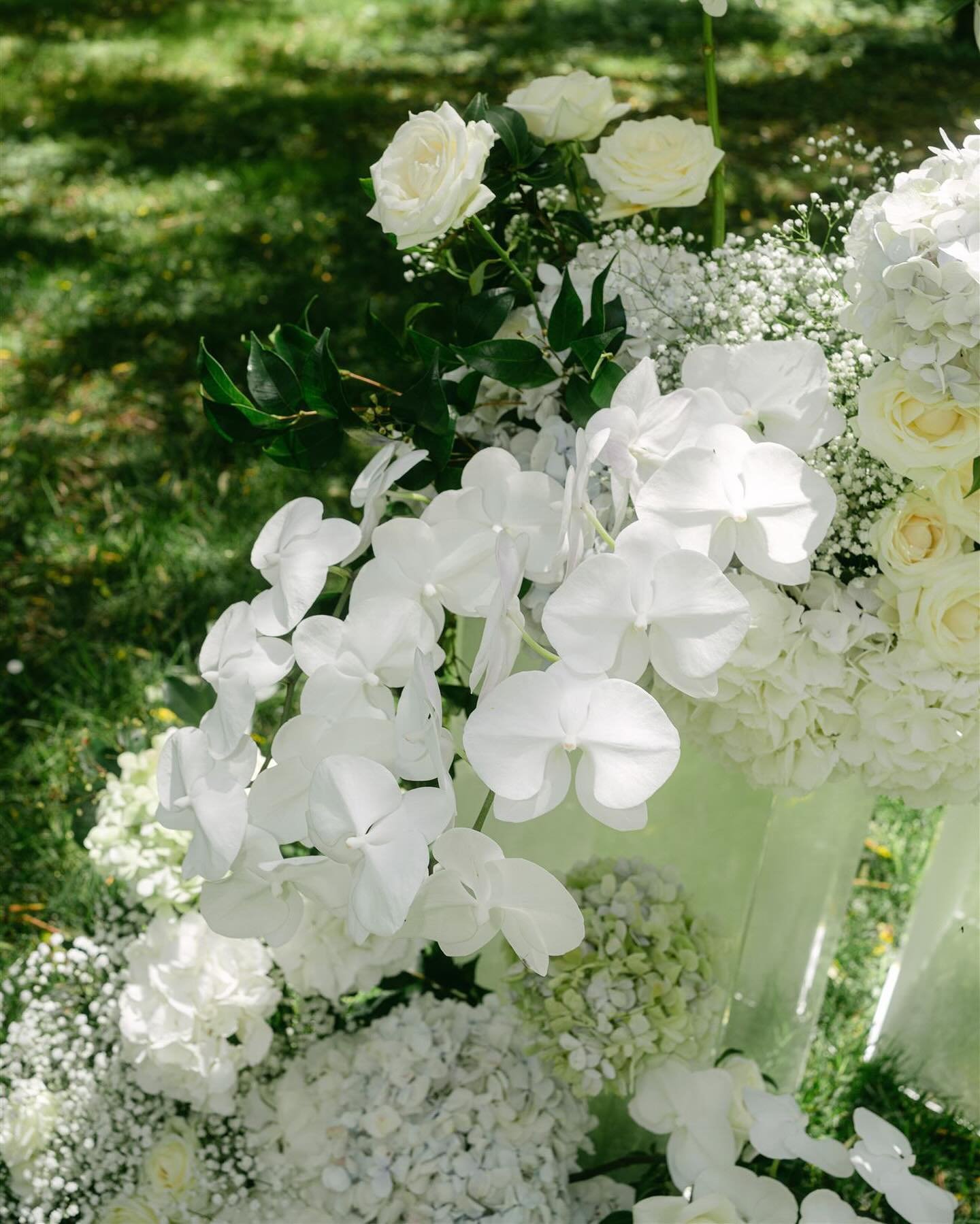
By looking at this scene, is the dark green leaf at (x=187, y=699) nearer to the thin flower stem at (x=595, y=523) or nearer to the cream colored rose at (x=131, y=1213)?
the cream colored rose at (x=131, y=1213)

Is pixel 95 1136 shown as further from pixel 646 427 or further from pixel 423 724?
pixel 646 427

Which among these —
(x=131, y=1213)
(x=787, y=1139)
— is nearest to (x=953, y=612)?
(x=787, y=1139)

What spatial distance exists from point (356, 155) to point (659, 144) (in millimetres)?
3597

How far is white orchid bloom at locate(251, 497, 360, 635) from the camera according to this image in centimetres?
103

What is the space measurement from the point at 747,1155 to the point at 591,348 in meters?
0.98

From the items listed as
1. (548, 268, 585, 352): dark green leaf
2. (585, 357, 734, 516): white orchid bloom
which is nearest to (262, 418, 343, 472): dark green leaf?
(548, 268, 585, 352): dark green leaf

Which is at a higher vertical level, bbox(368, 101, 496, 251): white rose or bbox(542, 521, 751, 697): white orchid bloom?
bbox(368, 101, 496, 251): white rose

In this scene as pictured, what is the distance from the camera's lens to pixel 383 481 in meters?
1.09

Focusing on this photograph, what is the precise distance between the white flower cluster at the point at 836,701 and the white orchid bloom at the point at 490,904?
1.11 ft

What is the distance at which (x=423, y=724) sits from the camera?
0.88 metres

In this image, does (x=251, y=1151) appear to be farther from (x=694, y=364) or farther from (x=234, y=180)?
(x=234, y=180)

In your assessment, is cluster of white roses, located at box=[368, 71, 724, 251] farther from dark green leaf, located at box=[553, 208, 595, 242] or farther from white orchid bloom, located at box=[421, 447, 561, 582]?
white orchid bloom, located at box=[421, 447, 561, 582]

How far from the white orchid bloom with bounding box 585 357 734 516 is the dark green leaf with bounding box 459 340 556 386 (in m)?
0.18

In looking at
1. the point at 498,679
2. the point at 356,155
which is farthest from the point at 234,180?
the point at 498,679
